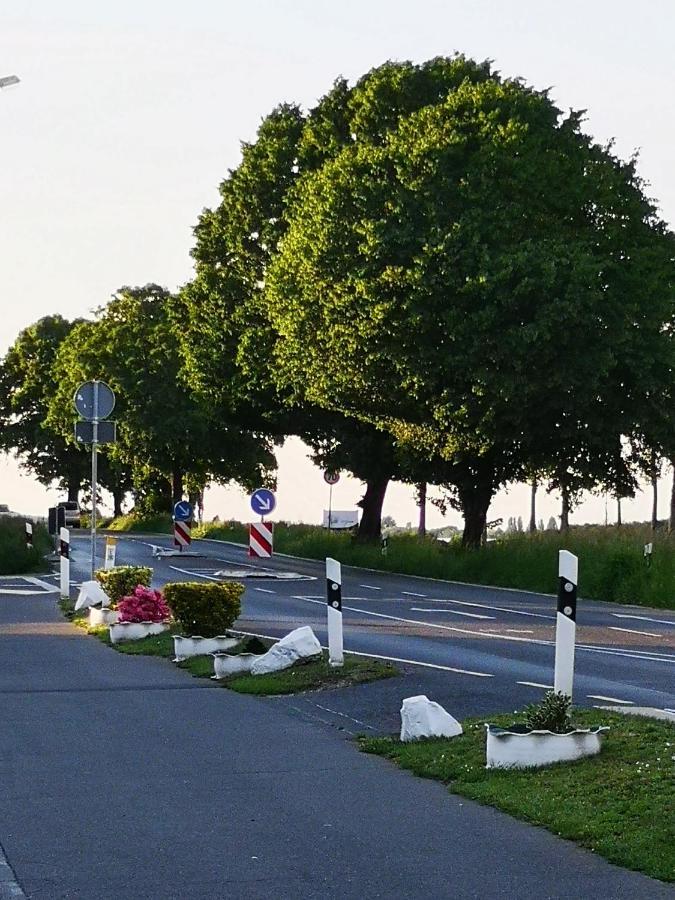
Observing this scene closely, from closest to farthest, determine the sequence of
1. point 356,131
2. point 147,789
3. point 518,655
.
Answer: point 147,789 → point 518,655 → point 356,131

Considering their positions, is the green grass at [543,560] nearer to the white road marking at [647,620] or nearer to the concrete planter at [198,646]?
the white road marking at [647,620]

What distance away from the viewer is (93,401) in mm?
31812

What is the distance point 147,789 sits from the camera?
10.7 meters

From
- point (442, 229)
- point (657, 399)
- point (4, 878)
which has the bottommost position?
point (4, 878)

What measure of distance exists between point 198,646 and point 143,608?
3.87 meters

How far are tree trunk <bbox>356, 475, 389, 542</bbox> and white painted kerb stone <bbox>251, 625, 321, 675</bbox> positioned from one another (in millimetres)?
42129

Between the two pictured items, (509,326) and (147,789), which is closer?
(147,789)

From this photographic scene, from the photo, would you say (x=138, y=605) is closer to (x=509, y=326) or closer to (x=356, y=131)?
(x=509, y=326)

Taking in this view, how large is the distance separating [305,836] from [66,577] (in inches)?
1047

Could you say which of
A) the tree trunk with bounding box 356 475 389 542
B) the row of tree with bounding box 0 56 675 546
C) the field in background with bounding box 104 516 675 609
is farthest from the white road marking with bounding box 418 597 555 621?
the tree trunk with bounding box 356 475 389 542

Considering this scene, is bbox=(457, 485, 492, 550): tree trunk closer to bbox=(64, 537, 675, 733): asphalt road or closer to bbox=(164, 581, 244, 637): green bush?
bbox=(64, 537, 675, 733): asphalt road

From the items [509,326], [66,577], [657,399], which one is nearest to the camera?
[66,577]

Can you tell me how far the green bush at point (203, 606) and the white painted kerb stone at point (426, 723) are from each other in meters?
8.37

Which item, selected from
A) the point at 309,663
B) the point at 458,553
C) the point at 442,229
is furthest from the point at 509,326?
the point at 309,663
